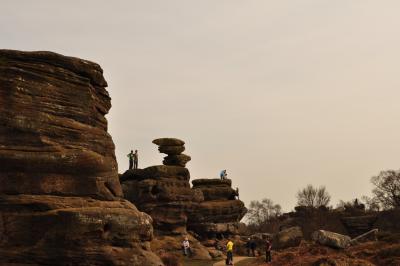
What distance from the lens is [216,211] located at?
50.9 metres

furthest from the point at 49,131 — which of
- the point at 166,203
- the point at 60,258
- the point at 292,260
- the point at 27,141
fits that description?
the point at 166,203

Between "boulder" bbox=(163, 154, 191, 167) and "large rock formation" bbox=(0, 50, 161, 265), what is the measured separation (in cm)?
2679

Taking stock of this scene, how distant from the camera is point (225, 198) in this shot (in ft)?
177

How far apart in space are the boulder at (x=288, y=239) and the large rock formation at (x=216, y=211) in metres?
9.72

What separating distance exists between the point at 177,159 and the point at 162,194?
5.86 meters

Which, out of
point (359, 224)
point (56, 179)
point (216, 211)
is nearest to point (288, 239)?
point (216, 211)

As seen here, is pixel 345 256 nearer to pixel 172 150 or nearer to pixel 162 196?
pixel 162 196

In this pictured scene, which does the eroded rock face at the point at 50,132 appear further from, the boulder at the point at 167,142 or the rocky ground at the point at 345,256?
the boulder at the point at 167,142

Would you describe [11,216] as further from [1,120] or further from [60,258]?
[1,120]

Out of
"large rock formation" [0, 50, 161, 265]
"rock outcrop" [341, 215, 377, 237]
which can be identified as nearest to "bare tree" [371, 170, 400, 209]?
"rock outcrop" [341, 215, 377, 237]

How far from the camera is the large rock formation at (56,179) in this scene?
18.0 m

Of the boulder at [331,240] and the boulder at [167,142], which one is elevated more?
the boulder at [167,142]

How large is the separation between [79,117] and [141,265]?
7211 millimetres

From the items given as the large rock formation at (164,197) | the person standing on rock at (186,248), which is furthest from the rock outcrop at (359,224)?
the person standing on rock at (186,248)
